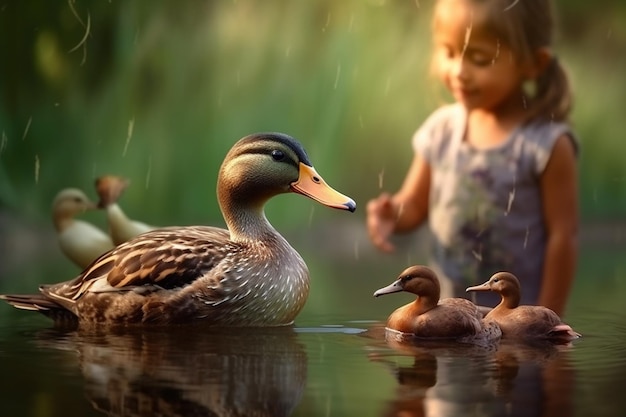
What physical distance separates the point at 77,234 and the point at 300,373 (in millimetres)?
2230

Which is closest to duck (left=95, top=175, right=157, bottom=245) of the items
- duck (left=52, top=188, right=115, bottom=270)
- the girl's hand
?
duck (left=52, top=188, right=115, bottom=270)

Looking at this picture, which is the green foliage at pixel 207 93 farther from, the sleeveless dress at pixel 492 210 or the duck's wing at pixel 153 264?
the duck's wing at pixel 153 264

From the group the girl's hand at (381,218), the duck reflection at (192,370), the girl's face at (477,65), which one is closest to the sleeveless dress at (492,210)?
the girl's face at (477,65)

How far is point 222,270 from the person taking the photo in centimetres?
290

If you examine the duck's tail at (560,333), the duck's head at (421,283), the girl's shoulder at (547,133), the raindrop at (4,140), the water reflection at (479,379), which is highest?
the raindrop at (4,140)

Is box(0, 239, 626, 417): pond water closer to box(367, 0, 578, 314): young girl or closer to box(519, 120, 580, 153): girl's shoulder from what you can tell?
box(367, 0, 578, 314): young girl

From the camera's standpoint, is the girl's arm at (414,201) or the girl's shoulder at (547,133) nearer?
Answer: the girl's shoulder at (547,133)

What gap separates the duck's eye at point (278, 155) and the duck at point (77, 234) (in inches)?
55.2

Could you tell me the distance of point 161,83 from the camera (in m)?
6.02

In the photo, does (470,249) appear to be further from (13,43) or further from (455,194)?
(13,43)

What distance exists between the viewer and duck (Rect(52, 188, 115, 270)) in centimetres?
436

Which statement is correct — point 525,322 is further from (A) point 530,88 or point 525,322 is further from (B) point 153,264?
(A) point 530,88

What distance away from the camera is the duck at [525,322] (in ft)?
9.30

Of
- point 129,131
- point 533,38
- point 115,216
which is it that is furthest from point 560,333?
point 129,131
